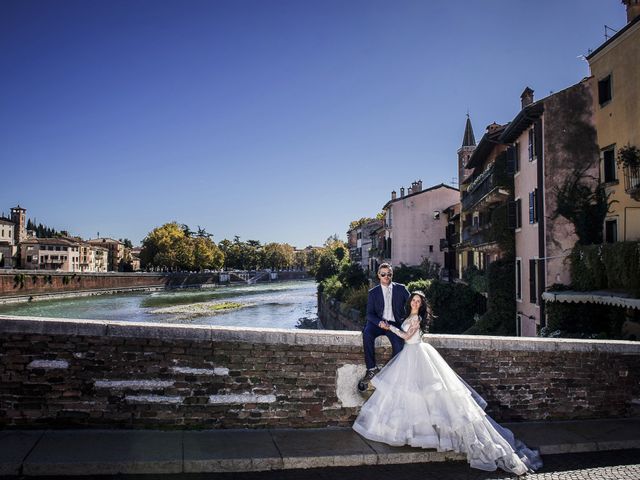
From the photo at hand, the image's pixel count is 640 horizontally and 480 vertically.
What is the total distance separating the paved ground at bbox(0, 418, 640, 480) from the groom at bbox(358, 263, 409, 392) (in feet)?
3.08

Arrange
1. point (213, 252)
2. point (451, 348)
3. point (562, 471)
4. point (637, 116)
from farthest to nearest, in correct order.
Result: point (213, 252) < point (637, 116) < point (451, 348) < point (562, 471)

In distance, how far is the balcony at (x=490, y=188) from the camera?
23797 millimetres

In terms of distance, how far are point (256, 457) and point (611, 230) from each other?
16905 mm

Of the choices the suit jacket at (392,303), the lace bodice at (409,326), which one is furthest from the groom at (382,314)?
the lace bodice at (409,326)

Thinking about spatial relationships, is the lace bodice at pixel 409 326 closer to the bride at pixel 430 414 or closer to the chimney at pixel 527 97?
the bride at pixel 430 414

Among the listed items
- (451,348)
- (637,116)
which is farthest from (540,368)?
(637,116)

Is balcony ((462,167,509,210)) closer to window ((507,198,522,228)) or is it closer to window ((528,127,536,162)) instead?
window ((507,198,522,228))

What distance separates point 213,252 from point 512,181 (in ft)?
357

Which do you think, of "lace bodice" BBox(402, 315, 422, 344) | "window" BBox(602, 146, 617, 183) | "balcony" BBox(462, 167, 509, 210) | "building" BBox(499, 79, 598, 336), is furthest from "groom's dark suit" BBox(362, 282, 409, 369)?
"balcony" BBox(462, 167, 509, 210)

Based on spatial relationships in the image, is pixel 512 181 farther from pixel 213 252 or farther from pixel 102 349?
pixel 213 252

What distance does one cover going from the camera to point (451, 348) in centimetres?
721

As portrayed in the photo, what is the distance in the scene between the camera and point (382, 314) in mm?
6914

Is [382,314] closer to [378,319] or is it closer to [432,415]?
[378,319]

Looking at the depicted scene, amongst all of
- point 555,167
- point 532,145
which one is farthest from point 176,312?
point 555,167
